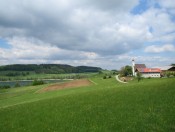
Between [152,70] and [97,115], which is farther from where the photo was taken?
[152,70]

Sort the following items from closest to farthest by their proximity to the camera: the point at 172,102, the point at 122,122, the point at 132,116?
the point at 122,122
the point at 132,116
the point at 172,102

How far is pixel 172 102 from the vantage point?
21391 millimetres

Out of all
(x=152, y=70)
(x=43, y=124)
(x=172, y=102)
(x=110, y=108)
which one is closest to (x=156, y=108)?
(x=172, y=102)

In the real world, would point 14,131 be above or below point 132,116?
below

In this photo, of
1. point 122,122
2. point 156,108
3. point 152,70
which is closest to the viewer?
point 122,122

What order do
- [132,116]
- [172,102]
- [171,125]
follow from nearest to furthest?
1. [171,125]
2. [132,116]
3. [172,102]

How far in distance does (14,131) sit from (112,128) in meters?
7.59

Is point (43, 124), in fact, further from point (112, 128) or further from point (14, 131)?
point (112, 128)

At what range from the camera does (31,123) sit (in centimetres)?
2038

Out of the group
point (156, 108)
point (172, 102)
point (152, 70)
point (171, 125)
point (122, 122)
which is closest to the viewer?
point (171, 125)

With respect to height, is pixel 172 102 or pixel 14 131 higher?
pixel 172 102

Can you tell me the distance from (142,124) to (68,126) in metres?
5.25

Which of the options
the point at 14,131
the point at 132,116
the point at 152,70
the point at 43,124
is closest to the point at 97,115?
the point at 132,116

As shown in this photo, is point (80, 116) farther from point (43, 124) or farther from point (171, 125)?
point (171, 125)
